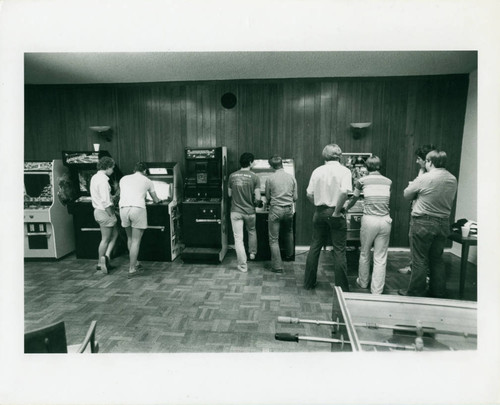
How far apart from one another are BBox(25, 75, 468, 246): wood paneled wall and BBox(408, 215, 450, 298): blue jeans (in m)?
→ 2.15

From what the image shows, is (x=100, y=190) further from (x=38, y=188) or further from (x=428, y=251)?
(x=428, y=251)

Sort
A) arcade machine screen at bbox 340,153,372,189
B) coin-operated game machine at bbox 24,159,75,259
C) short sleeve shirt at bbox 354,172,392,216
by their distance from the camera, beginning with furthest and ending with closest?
arcade machine screen at bbox 340,153,372,189 < coin-operated game machine at bbox 24,159,75,259 < short sleeve shirt at bbox 354,172,392,216

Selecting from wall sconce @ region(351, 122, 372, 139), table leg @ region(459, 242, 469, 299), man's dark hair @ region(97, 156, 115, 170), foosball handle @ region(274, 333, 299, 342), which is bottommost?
table leg @ region(459, 242, 469, 299)

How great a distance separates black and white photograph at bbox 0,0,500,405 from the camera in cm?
119

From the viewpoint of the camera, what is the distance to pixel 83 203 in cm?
420

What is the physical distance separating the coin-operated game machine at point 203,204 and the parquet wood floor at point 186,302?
218mm

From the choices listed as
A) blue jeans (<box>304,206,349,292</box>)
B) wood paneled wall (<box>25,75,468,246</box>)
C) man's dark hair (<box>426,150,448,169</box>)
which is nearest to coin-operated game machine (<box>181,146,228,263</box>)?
wood paneled wall (<box>25,75,468,246</box>)

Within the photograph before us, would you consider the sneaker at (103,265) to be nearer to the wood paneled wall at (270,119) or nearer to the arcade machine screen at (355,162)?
the wood paneled wall at (270,119)

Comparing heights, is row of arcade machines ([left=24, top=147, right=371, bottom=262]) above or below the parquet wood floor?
above

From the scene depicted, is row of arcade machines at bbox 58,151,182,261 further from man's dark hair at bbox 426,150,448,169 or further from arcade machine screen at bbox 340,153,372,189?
man's dark hair at bbox 426,150,448,169

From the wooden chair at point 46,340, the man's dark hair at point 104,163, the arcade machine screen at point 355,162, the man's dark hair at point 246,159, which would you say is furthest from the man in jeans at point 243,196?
the wooden chair at point 46,340

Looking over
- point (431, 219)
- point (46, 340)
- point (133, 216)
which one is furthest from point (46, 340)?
point (431, 219)

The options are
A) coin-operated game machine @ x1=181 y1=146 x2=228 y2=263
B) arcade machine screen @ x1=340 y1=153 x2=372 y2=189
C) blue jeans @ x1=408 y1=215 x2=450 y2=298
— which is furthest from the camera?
arcade machine screen @ x1=340 y1=153 x2=372 y2=189
